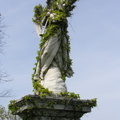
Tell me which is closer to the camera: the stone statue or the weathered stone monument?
the weathered stone monument

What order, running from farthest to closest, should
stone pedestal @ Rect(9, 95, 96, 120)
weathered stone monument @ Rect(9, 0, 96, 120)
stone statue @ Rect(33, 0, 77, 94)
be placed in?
1. stone statue @ Rect(33, 0, 77, 94)
2. weathered stone monument @ Rect(9, 0, 96, 120)
3. stone pedestal @ Rect(9, 95, 96, 120)

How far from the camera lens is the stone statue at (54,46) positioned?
9.01m

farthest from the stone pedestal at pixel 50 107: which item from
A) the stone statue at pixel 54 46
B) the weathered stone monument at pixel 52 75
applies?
the stone statue at pixel 54 46

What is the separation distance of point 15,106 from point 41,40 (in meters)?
2.45

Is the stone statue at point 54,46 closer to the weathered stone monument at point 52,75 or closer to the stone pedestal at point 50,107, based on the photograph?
the weathered stone monument at point 52,75

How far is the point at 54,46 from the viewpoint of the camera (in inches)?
369

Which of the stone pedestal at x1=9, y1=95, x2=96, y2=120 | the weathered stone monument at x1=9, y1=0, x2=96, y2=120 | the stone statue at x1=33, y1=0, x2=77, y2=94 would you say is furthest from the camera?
the stone statue at x1=33, y1=0, x2=77, y2=94

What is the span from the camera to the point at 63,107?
8062mm

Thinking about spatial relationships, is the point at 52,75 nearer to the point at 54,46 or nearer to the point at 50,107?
the point at 54,46

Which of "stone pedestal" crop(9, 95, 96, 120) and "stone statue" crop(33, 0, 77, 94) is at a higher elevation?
"stone statue" crop(33, 0, 77, 94)

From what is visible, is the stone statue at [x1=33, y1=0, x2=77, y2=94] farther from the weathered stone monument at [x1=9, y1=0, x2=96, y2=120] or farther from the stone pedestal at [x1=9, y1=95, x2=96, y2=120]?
the stone pedestal at [x1=9, y1=95, x2=96, y2=120]

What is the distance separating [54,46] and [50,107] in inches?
87.8

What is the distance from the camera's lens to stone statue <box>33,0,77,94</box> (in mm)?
9008

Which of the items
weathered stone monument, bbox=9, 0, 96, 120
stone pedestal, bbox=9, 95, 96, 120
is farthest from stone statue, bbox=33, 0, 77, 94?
stone pedestal, bbox=9, 95, 96, 120
